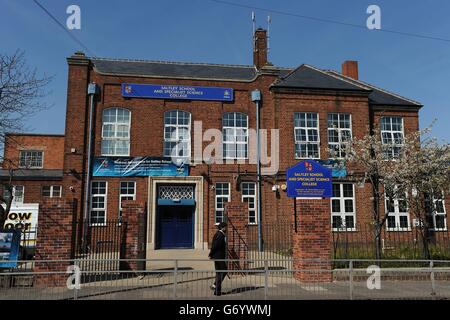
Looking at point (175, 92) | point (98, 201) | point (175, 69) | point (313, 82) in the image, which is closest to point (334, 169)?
point (313, 82)

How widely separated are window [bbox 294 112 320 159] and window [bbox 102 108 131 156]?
30.8ft

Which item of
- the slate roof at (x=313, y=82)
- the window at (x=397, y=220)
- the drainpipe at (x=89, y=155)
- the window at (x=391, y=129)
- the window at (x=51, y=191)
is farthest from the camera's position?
the window at (x=51, y=191)

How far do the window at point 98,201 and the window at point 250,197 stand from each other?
7.42m

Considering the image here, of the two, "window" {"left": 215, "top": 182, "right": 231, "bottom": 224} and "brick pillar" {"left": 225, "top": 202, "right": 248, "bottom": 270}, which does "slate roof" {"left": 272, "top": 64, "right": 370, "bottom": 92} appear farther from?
"brick pillar" {"left": 225, "top": 202, "right": 248, "bottom": 270}

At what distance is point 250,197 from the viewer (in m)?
21.2

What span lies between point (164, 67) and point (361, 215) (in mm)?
14838

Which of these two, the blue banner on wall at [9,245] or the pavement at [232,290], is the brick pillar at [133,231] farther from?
the blue banner on wall at [9,245]

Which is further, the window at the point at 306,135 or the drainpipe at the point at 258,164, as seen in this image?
the window at the point at 306,135

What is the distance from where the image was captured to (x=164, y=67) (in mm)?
24516

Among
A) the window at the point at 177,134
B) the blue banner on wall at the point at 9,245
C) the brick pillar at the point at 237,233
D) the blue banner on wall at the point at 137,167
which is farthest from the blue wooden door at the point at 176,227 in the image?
the blue banner on wall at the point at 9,245

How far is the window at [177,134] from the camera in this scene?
21219mm

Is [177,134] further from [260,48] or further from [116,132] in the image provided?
[260,48]
